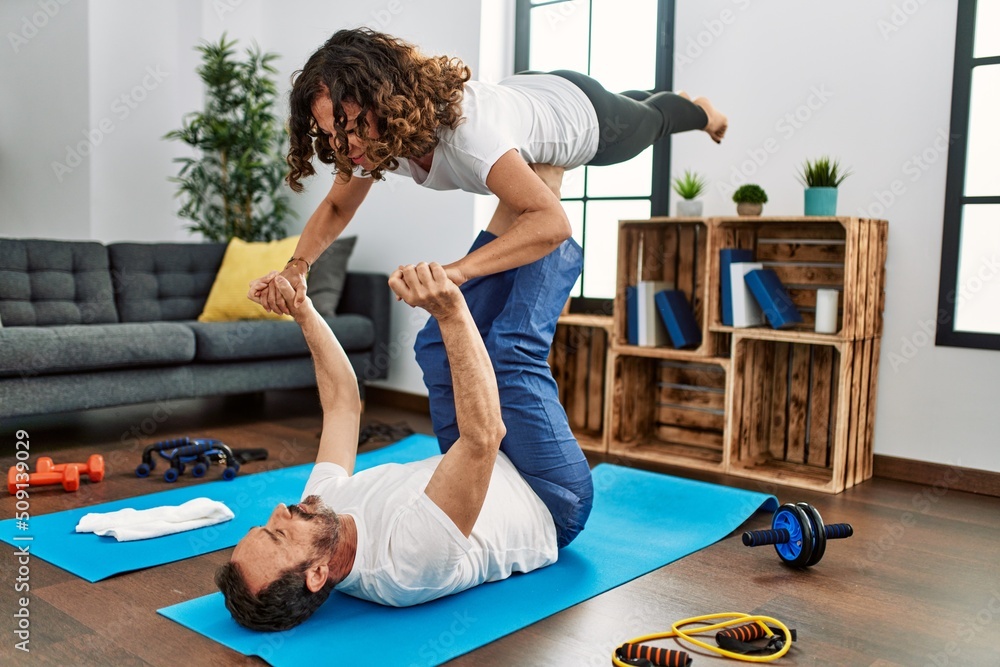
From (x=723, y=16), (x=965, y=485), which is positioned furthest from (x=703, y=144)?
(x=965, y=485)

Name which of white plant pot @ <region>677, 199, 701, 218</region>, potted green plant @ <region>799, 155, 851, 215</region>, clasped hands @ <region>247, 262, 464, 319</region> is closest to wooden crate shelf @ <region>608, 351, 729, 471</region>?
white plant pot @ <region>677, 199, 701, 218</region>

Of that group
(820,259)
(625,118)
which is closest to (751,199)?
(820,259)

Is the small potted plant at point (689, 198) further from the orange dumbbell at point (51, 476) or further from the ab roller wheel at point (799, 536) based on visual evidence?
the orange dumbbell at point (51, 476)

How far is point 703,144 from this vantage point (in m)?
3.74

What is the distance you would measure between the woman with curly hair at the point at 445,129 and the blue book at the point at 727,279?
4.34ft

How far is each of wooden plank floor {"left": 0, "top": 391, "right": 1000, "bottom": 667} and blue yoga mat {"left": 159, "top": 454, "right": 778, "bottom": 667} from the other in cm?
3

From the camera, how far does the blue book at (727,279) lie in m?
3.35

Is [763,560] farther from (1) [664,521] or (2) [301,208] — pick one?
(2) [301,208]

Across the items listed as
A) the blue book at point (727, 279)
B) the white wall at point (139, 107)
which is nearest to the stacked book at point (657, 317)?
the blue book at point (727, 279)

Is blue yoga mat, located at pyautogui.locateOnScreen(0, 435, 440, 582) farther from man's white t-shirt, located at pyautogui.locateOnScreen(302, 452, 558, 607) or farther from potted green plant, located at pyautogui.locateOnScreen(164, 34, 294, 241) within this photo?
potted green plant, located at pyautogui.locateOnScreen(164, 34, 294, 241)

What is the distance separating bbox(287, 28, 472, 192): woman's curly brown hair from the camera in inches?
71.3

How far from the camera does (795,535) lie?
7.50 feet

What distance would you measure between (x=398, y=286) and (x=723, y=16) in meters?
2.62

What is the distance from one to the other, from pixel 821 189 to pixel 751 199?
Answer: 0.86 feet
